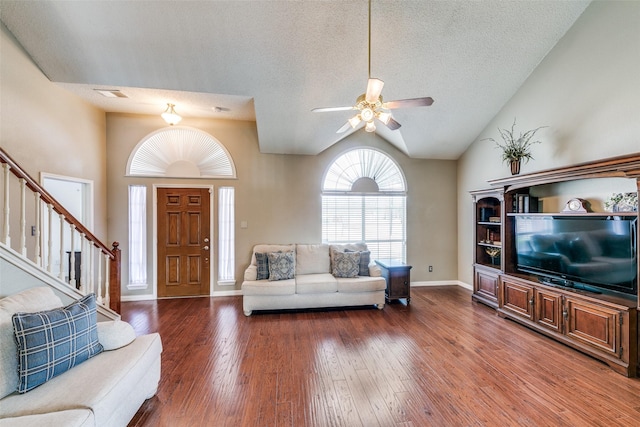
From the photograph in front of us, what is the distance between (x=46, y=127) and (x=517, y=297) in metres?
6.68

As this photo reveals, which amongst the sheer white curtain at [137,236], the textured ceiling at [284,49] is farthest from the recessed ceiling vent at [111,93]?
the sheer white curtain at [137,236]

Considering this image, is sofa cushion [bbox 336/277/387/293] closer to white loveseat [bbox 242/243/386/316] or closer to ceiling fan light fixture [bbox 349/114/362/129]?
white loveseat [bbox 242/243/386/316]

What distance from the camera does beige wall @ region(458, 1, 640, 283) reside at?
9.27ft

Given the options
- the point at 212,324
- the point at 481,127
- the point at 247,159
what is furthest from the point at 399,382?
the point at 481,127

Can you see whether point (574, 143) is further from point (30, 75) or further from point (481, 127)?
point (30, 75)

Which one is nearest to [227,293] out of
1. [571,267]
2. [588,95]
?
[571,267]

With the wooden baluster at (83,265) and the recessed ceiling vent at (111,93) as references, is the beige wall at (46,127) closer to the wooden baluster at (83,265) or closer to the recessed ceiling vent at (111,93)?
the recessed ceiling vent at (111,93)

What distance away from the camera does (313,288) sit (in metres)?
4.03

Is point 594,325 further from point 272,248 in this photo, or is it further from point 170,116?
point 170,116

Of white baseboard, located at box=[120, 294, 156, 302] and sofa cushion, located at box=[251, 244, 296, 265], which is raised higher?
sofa cushion, located at box=[251, 244, 296, 265]

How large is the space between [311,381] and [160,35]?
3986 millimetres

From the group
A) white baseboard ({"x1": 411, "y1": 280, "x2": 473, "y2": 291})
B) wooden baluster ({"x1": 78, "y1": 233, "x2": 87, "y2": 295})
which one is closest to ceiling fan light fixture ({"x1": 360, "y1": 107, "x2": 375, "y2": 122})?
wooden baluster ({"x1": 78, "y1": 233, "x2": 87, "y2": 295})

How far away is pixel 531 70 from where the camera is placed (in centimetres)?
387

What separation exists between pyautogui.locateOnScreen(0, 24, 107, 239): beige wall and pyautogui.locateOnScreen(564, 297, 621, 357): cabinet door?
21.2ft
